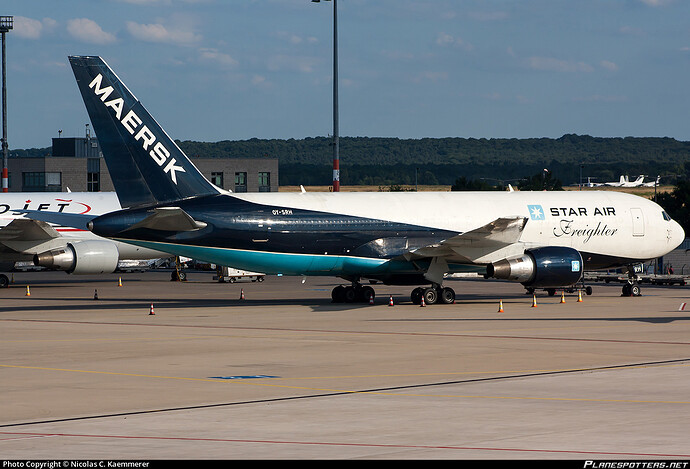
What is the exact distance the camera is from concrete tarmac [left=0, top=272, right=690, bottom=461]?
1397cm

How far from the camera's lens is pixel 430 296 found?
42375 millimetres

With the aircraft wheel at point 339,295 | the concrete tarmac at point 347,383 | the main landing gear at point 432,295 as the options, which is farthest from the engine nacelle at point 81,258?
the main landing gear at point 432,295

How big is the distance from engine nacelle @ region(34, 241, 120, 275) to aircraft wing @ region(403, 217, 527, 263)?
20.4 meters

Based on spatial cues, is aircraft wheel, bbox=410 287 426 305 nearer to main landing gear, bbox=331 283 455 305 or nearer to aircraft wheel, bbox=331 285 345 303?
main landing gear, bbox=331 283 455 305

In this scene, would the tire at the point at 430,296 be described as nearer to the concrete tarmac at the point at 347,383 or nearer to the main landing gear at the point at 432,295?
the main landing gear at the point at 432,295

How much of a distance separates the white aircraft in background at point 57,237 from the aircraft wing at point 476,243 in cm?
2046

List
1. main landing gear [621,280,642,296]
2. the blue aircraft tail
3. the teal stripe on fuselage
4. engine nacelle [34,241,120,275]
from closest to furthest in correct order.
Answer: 1. the blue aircraft tail
2. the teal stripe on fuselage
3. main landing gear [621,280,642,296]
4. engine nacelle [34,241,120,275]

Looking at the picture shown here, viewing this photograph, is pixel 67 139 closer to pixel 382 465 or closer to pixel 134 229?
pixel 134 229

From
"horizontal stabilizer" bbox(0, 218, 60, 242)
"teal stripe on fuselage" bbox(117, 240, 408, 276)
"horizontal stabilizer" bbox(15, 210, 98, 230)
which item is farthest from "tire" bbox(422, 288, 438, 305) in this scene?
"horizontal stabilizer" bbox(0, 218, 60, 242)

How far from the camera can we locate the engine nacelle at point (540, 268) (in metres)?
41.0

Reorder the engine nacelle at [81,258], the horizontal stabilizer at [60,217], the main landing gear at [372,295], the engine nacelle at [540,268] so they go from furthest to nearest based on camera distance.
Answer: the horizontal stabilizer at [60,217], the engine nacelle at [81,258], the main landing gear at [372,295], the engine nacelle at [540,268]

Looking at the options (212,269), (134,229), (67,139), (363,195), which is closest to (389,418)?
(134,229)

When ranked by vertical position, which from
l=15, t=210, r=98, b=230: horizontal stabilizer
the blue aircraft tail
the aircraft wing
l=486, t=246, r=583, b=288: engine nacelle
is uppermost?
the blue aircraft tail

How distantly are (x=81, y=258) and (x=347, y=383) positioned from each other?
37.2 meters
